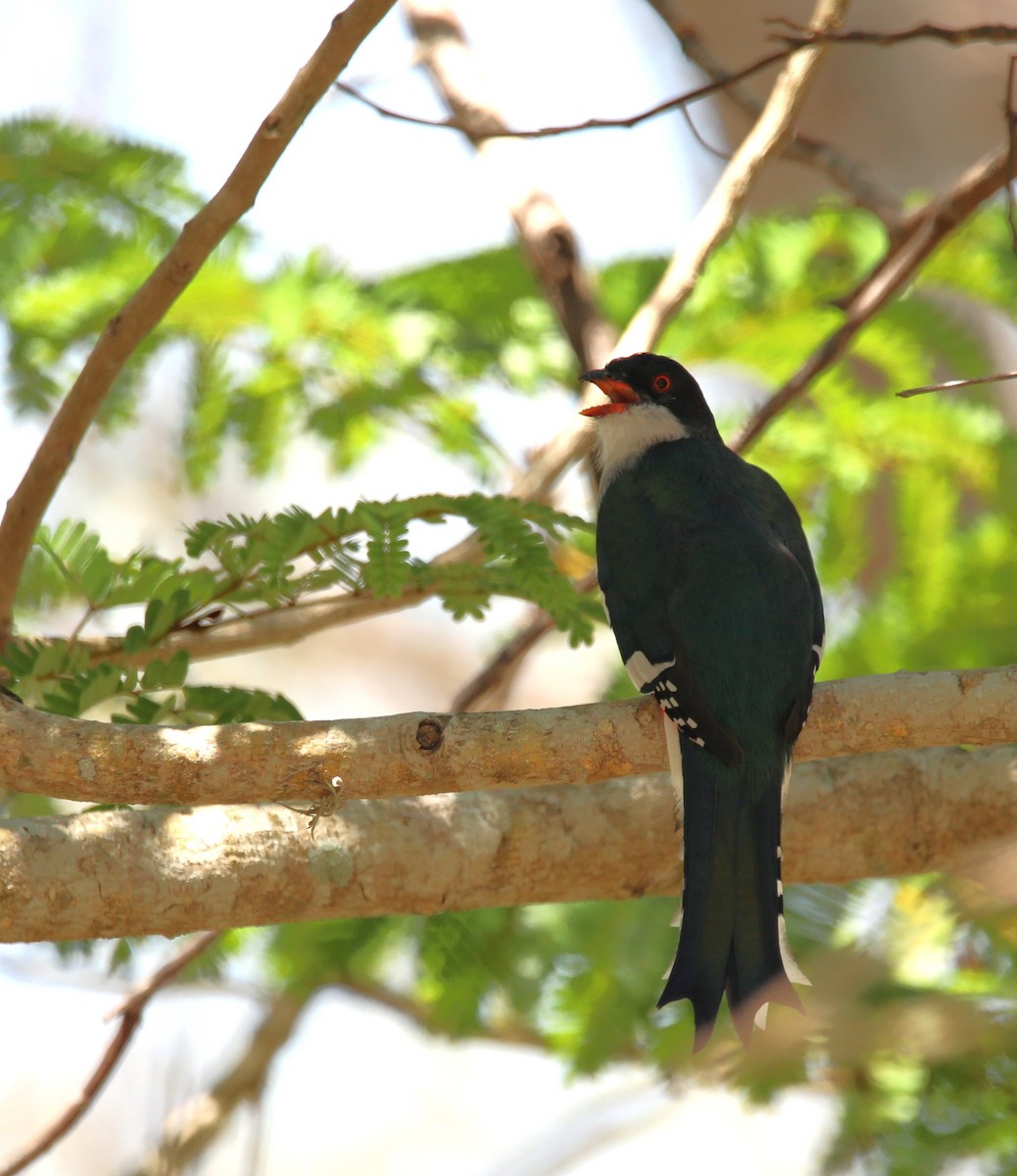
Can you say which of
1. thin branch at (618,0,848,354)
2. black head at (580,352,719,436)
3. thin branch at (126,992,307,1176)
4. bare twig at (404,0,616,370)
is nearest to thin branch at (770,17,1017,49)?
thin branch at (618,0,848,354)

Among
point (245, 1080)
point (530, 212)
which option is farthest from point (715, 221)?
point (245, 1080)

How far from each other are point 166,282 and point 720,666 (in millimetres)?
1475

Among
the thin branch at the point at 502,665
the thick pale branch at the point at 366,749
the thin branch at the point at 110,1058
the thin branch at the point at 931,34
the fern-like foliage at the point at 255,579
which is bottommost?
the thin branch at the point at 110,1058

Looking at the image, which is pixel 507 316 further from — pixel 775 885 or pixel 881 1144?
pixel 881 1144

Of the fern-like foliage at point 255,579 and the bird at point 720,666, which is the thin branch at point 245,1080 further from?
the bird at point 720,666

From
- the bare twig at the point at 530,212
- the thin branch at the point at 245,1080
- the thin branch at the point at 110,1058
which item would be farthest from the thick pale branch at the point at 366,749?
the bare twig at the point at 530,212

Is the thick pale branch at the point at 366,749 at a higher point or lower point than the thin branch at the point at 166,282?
lower

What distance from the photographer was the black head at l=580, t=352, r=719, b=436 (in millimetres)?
3982

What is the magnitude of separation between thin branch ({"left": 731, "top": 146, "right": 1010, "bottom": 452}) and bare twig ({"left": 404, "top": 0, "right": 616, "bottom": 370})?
65cm

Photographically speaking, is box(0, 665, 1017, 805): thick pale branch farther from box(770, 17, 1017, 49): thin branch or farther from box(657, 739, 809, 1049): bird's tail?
box(770, 17, 1017, 49): thin branch

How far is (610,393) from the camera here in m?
4.06

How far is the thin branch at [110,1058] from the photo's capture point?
3104 mm

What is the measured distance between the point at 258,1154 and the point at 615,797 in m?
1.14

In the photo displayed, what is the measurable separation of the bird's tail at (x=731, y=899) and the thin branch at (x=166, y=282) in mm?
1457
